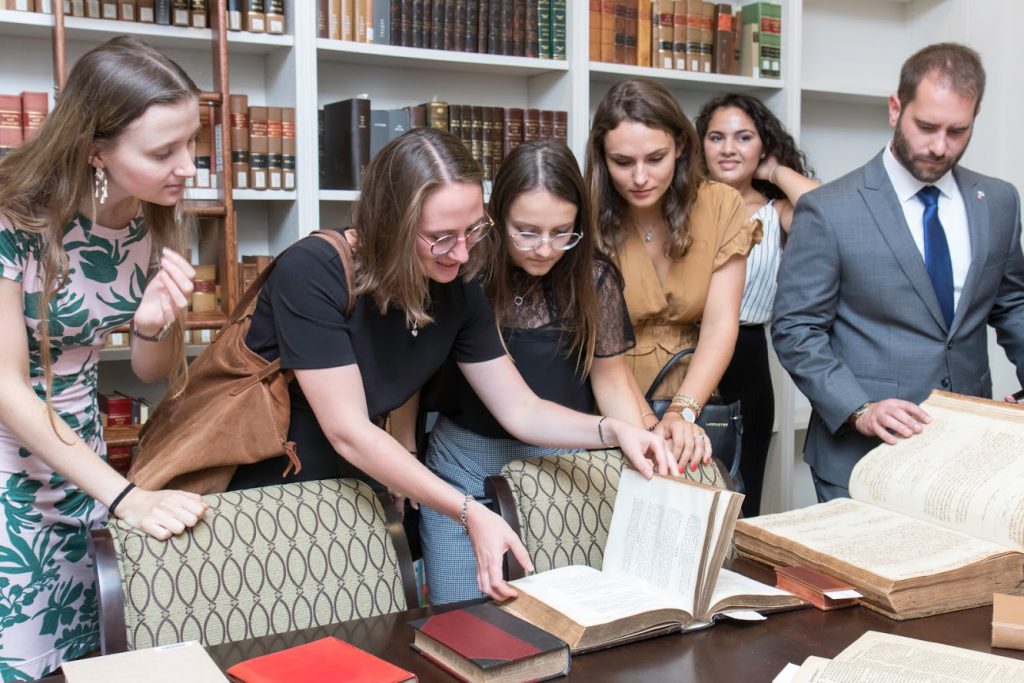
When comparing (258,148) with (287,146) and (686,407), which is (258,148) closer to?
(287,146)

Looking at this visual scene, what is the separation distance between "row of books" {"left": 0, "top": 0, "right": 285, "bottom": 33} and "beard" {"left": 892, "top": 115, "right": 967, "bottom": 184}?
182cm

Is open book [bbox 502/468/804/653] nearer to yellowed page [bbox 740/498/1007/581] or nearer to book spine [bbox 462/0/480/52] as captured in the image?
yellowed page [bbox 740/498/1007/581]

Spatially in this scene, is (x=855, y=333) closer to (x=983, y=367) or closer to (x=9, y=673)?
(x=983, y=367)

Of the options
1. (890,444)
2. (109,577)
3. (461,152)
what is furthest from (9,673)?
(890,444)

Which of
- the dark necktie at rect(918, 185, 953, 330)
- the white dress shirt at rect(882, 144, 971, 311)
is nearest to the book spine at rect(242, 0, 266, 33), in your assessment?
the white dress shirt at rect(882, 144, 971, 311)

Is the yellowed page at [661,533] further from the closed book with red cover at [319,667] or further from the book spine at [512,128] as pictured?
the book spine at [512,128]

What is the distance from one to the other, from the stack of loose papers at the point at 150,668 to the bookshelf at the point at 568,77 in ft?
3.83

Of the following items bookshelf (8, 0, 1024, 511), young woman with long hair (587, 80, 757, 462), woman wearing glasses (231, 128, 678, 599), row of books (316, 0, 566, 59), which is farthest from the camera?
row of books (316, 0, 566, 59)

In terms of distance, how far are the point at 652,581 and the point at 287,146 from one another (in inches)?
82.0

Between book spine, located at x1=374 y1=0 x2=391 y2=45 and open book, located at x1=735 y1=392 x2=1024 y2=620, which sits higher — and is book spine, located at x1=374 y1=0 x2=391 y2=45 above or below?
above

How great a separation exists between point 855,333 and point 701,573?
0.99 meters

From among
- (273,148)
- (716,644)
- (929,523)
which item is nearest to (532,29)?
(273,148)

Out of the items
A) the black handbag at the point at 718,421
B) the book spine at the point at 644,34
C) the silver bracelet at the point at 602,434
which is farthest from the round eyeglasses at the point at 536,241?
the book spine at the point at 644,34

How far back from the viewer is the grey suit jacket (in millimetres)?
2197
